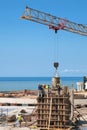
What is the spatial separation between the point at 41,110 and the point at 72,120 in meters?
3.57

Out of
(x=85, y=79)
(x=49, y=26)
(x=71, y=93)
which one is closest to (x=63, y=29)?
(x=49, y=26)

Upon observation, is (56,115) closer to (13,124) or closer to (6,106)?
(13,124)

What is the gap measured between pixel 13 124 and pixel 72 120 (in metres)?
5.25

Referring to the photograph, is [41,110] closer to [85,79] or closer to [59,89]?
[59,89]

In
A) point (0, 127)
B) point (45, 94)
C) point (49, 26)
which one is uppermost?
point (49, 26)

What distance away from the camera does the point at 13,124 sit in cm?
3547

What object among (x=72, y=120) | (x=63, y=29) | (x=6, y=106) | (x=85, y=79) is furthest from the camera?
(x=85, y=79)

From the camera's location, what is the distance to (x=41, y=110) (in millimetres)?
34375

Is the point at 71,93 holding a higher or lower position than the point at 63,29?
lower

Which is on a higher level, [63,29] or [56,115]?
[63,29]

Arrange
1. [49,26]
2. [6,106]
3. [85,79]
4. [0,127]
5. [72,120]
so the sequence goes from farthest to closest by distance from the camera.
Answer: [85,79] → [49,26] → [6,106] → [72,120] → [0,127]

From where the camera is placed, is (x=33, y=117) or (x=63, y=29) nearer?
(x=33, y=117)

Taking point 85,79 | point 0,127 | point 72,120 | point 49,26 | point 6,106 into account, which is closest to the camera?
point 0,127

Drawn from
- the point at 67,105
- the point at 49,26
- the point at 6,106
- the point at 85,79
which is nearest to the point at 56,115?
the point at 67,105
